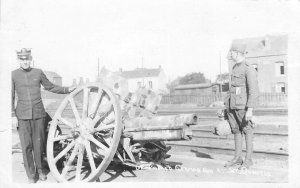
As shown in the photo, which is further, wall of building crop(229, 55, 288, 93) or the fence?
the fence

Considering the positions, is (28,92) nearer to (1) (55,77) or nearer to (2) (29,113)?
(2) (29,113)

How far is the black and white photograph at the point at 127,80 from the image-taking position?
423cm

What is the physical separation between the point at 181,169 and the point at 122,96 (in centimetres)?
136

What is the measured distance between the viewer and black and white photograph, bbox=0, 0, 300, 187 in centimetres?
423

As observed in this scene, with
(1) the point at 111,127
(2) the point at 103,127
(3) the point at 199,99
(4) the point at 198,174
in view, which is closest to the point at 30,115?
(2) the point at 103,127

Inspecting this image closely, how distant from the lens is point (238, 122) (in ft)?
15.4

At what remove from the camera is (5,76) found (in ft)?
14.9

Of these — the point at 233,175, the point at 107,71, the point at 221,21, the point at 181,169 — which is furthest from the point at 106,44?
the point at 233,175

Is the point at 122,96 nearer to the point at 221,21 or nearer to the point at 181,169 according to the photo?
the point at 181,169

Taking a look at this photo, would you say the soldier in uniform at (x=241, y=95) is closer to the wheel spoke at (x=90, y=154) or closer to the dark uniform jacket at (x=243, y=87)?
the dark uniform jacket at (x=243, y=87)

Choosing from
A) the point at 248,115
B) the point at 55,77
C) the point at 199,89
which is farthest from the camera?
the point at 199,89

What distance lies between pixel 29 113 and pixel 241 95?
9.47ft

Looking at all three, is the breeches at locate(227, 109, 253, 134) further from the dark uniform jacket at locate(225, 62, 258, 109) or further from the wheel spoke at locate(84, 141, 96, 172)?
the wheel spoke at locate(84, 141, 96, 172)

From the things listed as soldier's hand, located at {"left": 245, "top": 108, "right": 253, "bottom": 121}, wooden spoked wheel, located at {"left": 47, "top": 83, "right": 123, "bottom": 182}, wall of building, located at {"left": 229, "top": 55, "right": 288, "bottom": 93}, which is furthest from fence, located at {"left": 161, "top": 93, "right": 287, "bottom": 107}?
wooden spoked wheel, located at {"left": 47, "top": 83, "right": 123, "bottom": 182}
